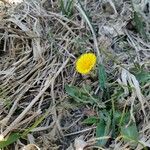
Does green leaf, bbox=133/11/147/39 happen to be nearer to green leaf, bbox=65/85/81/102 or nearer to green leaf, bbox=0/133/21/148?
green leaf, bbox=65/85/81/102

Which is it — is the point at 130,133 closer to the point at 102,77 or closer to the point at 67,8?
the point at 102,77

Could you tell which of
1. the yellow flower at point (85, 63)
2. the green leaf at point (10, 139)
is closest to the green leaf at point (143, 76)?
the yellow flower at point (85, 63)

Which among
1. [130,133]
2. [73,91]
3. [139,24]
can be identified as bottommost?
[130,133]

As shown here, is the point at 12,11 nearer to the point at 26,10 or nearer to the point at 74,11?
the point at 26,10

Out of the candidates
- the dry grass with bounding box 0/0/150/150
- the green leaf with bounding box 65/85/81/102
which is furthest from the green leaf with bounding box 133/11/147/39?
the green leaf with bounding box 65/85/81/102

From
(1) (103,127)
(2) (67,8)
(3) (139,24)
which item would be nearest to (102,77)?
(1) (103,127)

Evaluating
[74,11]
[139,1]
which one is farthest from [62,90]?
[139,1]
